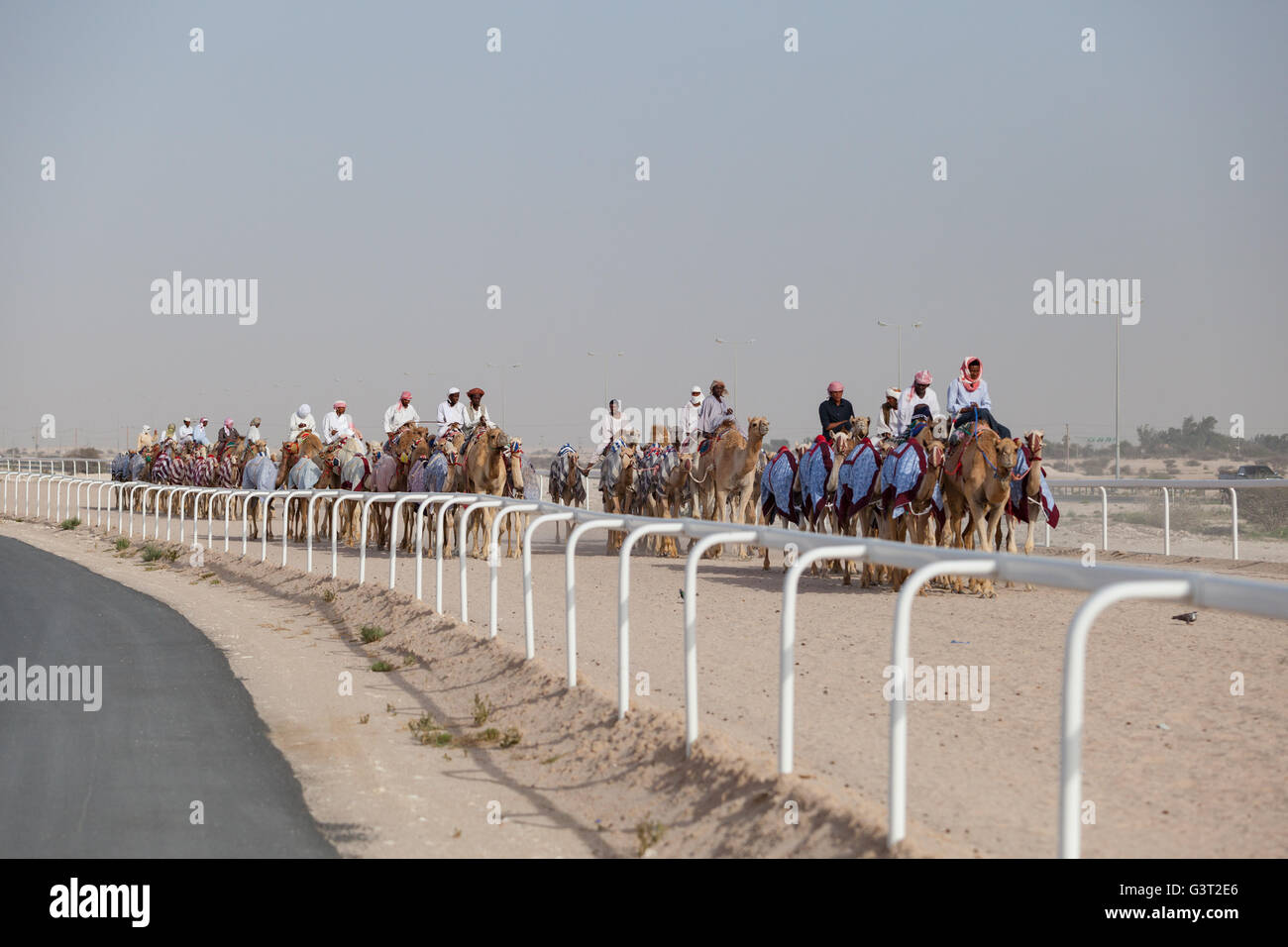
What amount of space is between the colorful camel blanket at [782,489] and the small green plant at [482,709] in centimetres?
1115

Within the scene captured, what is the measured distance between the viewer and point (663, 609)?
47.1ft

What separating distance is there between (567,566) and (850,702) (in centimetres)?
207

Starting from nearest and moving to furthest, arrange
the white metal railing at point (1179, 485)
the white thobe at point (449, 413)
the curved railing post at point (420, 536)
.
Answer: the curved railing post at point (420, 536), the white metal railing at point (1179, 485), the white thobe at point (449, 413)

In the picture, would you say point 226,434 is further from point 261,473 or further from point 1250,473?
point 1250,473

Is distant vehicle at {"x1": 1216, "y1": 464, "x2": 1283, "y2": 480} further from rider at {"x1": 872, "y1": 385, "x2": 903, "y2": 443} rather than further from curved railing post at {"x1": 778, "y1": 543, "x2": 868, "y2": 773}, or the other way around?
curved railing post at {"x1": 778, "y1": 543, "x2": 868, "y2": 773}

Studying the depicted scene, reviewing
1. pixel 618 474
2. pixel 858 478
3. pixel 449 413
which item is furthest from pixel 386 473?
pixel 858 478

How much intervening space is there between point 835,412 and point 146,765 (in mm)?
14550

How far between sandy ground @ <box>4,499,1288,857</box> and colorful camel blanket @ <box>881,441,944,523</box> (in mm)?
1413

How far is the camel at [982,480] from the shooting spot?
15.2 m

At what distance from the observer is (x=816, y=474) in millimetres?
19328

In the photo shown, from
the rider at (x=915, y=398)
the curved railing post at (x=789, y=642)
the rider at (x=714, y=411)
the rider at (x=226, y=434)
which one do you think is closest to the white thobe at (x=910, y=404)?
the rider at (x=915, y=398)

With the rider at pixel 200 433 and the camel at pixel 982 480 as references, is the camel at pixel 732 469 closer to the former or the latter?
the camel at pixel 982 480
